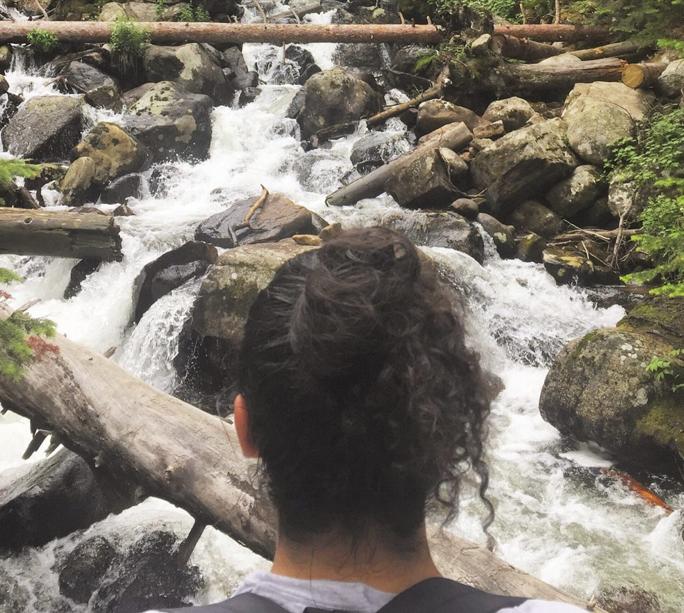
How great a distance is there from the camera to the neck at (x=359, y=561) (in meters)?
1.04

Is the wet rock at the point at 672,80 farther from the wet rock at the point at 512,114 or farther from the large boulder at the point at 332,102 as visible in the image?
the large boulder at the point at 332,102

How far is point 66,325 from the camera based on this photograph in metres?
7.81

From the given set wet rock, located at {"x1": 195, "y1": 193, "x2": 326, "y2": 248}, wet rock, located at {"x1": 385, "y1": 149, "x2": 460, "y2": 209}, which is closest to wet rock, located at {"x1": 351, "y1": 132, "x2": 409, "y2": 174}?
wet rock, located at {"x1": 385, "y1": 149, "x2": 460, "y2": 209}

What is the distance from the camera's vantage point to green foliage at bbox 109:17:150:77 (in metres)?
12.9

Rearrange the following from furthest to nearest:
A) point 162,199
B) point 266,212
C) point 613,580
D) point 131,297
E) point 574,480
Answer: point 162,199, point 266,212, point 131,297, point 574,480, point 613,580

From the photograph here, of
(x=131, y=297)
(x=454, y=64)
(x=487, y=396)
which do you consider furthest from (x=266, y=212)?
(x=487, y=396)

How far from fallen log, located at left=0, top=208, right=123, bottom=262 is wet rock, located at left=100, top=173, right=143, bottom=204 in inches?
104

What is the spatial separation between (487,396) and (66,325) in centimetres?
754

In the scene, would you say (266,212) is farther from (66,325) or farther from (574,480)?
(574,480)

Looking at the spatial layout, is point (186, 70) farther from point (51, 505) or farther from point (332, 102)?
point (51, 505)

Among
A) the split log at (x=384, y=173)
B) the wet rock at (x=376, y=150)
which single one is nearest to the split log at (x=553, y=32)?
the wet rock at (x=376, y=150)

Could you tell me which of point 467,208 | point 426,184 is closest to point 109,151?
point 426,184

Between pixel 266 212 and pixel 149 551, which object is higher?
pixel 266 212

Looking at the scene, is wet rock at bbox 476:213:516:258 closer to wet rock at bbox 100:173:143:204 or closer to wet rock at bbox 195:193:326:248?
wet rock at bbox 195:193:326:248
